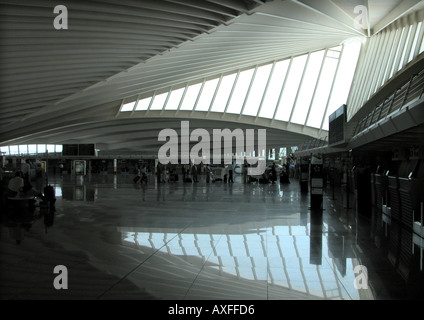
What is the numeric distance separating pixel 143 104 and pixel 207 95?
5862 mm

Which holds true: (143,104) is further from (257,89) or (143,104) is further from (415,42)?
(415,42)

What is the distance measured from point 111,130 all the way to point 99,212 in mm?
34460

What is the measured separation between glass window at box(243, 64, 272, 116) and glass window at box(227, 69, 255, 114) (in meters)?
0.53

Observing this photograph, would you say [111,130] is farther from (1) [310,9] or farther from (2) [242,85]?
(1) [310,9]

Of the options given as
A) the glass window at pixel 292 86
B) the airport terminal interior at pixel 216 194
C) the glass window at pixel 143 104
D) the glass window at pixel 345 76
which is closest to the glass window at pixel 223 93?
the airport terminal interior at pixel 216 194

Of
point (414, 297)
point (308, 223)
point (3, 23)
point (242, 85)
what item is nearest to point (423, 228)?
point (308, 223)

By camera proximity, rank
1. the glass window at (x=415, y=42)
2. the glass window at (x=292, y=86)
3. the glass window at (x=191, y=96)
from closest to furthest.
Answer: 1. the glass window at (x=415, y=42)
2. the glass window at (x=292, y=86)
3. the glass window at (x=191, y=96)

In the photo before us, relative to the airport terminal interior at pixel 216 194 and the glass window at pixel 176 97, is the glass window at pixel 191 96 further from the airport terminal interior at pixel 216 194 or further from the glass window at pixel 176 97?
the airport terminal interior at pixel 216 194

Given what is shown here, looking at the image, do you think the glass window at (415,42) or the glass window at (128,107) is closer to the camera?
the glass window at (415,42)

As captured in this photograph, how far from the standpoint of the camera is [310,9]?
1780 cm

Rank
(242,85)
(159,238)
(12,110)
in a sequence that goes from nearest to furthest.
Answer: (159,238) < (12,110) < (242,85)

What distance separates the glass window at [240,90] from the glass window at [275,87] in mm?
2018

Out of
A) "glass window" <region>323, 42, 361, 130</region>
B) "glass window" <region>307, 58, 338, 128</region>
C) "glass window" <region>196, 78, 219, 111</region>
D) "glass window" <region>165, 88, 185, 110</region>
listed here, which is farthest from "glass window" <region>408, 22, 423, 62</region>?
"glass window" <region>165, 88, 185, 110</region>

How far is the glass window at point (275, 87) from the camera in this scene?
35.7 meters
